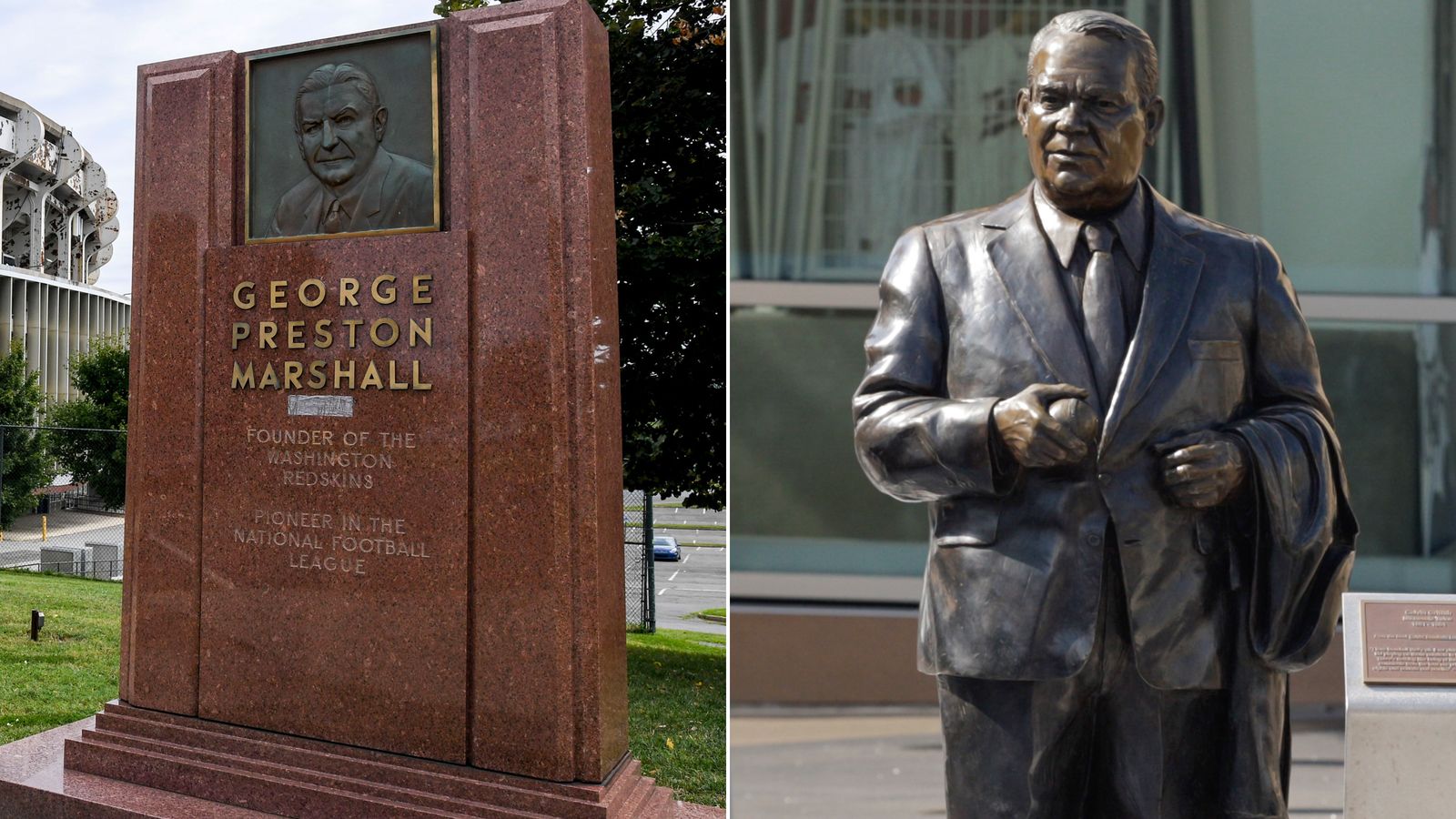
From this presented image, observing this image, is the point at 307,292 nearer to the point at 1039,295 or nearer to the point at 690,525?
the point at 1039,295

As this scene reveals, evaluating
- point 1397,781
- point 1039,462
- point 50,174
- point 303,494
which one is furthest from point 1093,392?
point 50,174

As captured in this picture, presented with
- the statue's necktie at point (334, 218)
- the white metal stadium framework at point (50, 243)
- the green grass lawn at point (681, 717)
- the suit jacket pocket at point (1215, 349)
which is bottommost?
the green grass lawn at point (681, 717)

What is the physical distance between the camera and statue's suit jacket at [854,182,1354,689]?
8.71 feet

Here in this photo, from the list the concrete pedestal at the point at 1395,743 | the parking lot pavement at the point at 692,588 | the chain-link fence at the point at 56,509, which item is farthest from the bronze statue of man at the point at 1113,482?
the chain-link fence at the point at 56,509

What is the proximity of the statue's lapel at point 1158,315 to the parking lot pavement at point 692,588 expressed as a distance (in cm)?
1355

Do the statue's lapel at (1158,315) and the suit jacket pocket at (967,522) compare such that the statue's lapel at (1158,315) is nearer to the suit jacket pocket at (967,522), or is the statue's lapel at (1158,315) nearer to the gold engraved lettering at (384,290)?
the suit jacket pocket at (967,522)

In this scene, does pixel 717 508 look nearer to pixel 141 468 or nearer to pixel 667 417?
pixel 667 417

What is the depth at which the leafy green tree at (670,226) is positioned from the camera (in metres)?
10.1

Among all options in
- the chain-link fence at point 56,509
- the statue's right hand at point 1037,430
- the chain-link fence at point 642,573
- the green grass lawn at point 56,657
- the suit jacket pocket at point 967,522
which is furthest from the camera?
the chain-link fence at point 56,509

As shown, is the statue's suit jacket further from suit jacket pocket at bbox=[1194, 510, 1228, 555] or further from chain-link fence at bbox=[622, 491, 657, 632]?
chain-link fence at bbox=[622, 491, 657, 632]

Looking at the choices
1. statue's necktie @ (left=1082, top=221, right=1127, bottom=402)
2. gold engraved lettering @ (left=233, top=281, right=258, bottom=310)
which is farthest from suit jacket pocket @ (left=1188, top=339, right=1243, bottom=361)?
gold engraved lettering @ (left=233, top=281, right=258, bottom=310)

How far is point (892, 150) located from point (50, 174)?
5868cm

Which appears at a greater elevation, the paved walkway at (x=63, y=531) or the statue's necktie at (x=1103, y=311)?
the statue's necktie at (x=1103, y=311)

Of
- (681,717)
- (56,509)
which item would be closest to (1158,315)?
(681,717)
